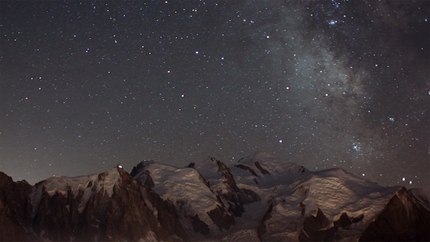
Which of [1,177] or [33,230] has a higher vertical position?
[1,177]

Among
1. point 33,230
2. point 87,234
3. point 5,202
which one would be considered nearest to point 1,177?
point 5,202

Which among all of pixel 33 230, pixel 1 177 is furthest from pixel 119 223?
pixel 1 177

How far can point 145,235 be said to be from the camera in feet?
653

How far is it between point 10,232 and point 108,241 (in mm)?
33998

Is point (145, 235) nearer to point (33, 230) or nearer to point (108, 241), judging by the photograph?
point (108, 241)

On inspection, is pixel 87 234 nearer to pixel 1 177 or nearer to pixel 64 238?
pixel 64 238

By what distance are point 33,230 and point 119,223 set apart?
98.5ft

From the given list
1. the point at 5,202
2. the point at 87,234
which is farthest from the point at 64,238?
the point at 5,202

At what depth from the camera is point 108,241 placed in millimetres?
193875

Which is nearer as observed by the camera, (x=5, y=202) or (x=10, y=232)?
(x=10, y=232)

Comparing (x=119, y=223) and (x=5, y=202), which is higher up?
(x=5, y=202)

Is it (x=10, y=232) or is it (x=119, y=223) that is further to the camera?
(x=119, y=223)

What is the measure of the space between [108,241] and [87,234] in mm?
10299

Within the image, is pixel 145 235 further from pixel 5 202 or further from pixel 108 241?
pixel 5 202
